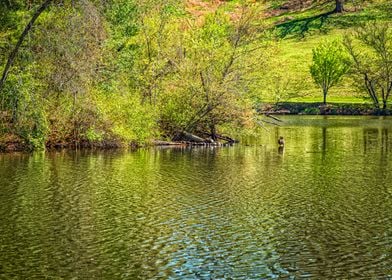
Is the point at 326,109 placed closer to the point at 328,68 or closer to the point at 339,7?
the point at 328,68

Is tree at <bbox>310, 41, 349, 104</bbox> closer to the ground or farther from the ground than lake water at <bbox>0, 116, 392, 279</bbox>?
farther from the ground

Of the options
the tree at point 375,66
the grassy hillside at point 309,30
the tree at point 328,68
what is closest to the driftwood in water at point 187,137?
the grassy hillside at point 309,30

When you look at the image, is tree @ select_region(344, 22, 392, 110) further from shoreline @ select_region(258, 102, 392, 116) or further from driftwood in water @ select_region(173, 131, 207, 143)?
driftwood in water @ select_region(173, 131, 207, 143)

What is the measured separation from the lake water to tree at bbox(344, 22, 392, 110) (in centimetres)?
6860

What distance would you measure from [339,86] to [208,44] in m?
78.4

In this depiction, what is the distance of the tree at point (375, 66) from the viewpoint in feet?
371

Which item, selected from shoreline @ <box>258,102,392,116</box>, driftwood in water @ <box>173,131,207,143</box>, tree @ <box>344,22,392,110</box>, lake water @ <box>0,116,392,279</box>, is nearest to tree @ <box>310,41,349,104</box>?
tree @ <box>344,22,392,110</box>

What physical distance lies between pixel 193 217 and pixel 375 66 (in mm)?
95398

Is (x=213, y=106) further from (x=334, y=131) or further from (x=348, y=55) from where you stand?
(x=348, y=55)

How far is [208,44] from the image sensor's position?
5634cm

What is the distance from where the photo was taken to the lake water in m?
20.1

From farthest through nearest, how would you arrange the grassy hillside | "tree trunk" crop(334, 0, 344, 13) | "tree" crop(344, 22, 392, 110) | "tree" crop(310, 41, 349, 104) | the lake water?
"tree trunk" crop(334, 0, 344, 13) → the grassy hillside → "tree" crop(310, 41, 349, 104) → "tree" crop(344, 22, 392, 110) → the lake water

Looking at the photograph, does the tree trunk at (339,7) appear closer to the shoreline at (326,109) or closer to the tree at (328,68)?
the tree at (328,68)

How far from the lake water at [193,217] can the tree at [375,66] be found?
6860cm
